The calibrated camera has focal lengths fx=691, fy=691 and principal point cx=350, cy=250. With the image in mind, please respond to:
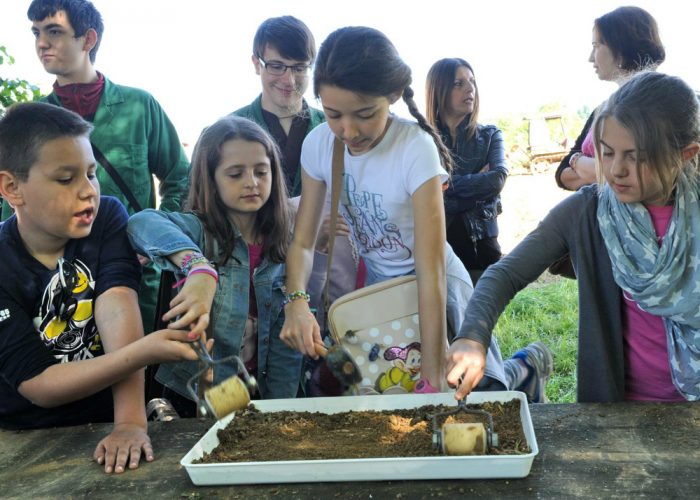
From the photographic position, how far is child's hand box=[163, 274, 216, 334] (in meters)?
1.67

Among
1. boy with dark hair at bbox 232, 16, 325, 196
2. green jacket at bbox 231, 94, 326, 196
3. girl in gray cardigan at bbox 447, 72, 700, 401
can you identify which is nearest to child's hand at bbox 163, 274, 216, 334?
girl in gray cardigan at bbox 447, 72, 700, 401

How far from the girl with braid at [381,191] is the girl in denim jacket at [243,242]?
5.4 inches

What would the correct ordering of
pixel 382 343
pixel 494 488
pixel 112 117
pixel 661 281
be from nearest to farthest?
1. pixel 494 488
2. pixel 661 281
3. pixel 382 343
4. pixel 112 117

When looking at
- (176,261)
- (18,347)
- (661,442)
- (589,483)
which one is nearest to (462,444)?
(589,483)

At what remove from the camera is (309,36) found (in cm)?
281

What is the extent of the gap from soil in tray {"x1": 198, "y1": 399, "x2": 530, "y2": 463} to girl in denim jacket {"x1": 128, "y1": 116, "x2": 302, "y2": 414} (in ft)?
1.80

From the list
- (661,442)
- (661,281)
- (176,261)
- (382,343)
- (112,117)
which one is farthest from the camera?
(112,117)

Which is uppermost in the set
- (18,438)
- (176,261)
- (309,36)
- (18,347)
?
(309,36)

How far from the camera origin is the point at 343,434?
1.62 meters

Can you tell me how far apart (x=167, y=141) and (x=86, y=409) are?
1.30 meters

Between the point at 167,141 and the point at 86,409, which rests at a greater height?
the point at 167,141

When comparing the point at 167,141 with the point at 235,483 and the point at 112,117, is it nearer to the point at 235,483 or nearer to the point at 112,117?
the point at 112,117

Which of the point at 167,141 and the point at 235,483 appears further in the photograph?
the point at 167,141

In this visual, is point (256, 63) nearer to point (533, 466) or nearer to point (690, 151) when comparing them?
point (690, 151)
